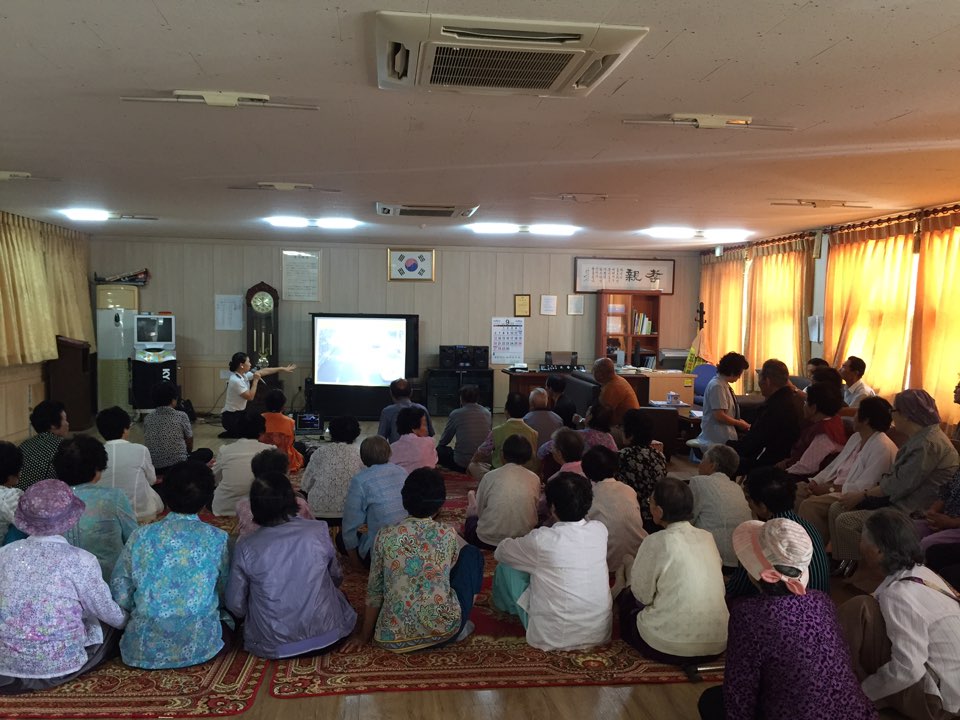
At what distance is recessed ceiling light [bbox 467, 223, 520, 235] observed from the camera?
25.3 ft

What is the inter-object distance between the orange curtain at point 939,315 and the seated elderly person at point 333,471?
16.0ft

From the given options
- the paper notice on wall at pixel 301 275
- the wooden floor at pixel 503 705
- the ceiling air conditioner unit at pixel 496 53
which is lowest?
the wooden floor at pixel 503 705

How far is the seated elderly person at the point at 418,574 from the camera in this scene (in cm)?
290

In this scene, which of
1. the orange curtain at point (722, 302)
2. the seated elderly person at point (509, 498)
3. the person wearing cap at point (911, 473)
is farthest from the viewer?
the orange curtain at point (722, 302)

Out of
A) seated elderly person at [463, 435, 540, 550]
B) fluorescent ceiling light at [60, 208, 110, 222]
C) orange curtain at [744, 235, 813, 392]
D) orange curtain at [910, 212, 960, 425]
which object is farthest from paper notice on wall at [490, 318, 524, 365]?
seated elderly person at [463, 435, 540, 550]

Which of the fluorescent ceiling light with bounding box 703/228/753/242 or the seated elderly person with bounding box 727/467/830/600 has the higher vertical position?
the fluorescent ceiling light with bounding box 703/228/753/242

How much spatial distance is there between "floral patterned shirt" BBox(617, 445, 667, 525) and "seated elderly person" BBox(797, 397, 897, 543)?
2.89ft

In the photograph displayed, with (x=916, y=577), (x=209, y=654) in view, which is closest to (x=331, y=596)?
(x=209, y=654)

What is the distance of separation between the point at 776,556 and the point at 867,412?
251 centimetres

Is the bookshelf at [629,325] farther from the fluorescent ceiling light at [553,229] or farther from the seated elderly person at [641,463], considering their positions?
the seated elderly person at [641,463]

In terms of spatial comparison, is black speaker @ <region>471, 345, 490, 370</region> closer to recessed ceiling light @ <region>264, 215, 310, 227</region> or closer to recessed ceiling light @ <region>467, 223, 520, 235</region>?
recessed ceiling light @ <region>467, 223, 520, 235</region>

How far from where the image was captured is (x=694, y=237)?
864cm

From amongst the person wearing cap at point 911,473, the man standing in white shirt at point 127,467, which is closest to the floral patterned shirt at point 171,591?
the man standing in white shirt at point 127,467

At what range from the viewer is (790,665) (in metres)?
1.97
